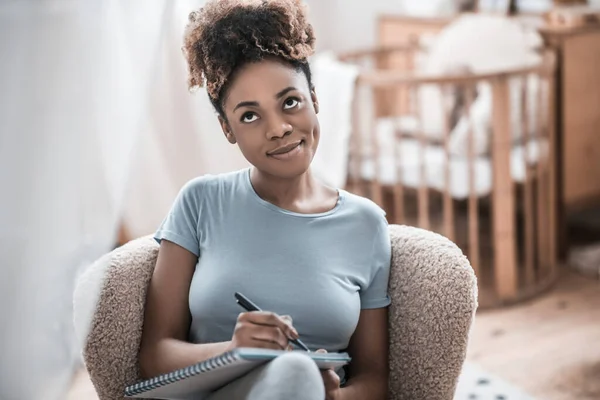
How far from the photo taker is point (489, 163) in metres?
2.65

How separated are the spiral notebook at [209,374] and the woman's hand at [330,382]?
0.02 metres

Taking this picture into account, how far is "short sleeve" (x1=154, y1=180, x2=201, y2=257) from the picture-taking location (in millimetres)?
1262

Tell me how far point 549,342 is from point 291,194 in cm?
140

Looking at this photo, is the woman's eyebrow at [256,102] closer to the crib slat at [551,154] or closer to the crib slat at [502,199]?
the crib slat at [502,199]

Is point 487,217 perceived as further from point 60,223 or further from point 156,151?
point 60,223

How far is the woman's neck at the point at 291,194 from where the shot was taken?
1.30 metres

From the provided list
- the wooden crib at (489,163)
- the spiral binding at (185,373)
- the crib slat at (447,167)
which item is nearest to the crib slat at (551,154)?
the wooden crib at (489,163)

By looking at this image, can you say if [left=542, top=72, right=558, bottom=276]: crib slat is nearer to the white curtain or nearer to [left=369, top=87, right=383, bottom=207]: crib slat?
[left=369, top=87, right=383, bottom=207]: crib slat

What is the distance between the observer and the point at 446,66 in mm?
3027

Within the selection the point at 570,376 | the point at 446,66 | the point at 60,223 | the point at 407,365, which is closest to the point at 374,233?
the point at 407,365

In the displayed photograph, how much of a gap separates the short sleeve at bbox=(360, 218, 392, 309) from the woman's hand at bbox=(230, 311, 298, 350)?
0.22 m

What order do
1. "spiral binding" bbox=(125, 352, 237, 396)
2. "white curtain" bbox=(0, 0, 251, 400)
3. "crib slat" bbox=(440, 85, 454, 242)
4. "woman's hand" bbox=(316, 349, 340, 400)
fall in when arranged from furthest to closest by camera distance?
"crib slat" bbox=(440, 85, 454, 242)
"woman's hand" bbox=(316, 349, 340, 400)
"spiral binding" bbox=(125, 352, 237, 396)
"white curtain" bbox=(0, 0, 251, 400)

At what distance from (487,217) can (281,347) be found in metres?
2.55

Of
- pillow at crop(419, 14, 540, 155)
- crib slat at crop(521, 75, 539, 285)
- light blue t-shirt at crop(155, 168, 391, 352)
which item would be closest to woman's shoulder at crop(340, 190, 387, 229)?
light blue t-shirt at crop(155, 168, 391, 352)
